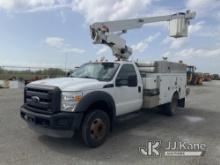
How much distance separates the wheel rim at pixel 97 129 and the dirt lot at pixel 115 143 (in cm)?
26

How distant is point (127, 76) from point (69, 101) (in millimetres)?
2234

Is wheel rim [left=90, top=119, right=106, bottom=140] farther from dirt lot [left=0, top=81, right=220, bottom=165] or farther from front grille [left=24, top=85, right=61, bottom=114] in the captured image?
front grille [left=24, top=85, right=61, bottom=114]

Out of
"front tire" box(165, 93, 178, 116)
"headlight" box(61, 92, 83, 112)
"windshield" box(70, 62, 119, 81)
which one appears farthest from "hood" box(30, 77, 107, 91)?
"front tire" box(165, 93, 178, 116)

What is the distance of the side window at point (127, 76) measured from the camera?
692cm

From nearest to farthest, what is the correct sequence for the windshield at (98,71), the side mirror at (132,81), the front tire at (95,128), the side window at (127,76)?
the front tire at (95,128)
the windshield at (98,71)
the side window at (127,76)
the side mirror at (132,81)

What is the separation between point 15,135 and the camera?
6.62m

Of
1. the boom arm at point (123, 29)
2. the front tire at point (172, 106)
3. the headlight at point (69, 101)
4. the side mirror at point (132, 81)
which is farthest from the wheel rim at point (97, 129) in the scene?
the front tire at point (172, 106)

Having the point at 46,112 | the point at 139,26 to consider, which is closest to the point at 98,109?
the point at 46,112

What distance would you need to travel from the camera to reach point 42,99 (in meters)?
5.75

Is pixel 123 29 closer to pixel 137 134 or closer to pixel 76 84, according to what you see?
pixel 137 134

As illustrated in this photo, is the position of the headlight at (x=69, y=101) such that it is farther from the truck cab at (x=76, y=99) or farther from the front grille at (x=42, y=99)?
the front grille at (x=42, y=99)

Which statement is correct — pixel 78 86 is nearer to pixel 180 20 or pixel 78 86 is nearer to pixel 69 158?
pixel 69 158

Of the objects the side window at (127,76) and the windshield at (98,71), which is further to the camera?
the side window at (127,76)

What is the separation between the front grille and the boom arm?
377 centimetres
